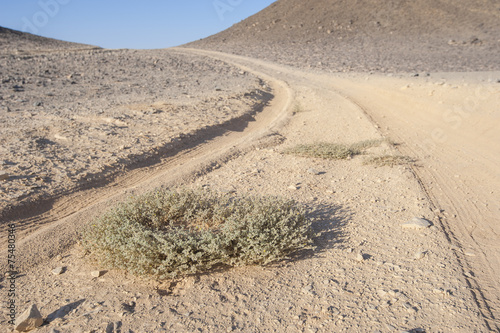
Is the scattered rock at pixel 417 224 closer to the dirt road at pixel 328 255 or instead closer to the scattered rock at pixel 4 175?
the dirt road at pixel 328 255

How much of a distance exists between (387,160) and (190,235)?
3972 millimetres

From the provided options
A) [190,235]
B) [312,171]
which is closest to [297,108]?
[312,171]

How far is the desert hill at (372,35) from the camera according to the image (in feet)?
78.6

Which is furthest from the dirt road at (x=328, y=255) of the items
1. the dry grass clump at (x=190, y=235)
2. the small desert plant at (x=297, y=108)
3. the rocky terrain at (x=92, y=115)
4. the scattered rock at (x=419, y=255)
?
the small desert plant at (x=297, y=108)

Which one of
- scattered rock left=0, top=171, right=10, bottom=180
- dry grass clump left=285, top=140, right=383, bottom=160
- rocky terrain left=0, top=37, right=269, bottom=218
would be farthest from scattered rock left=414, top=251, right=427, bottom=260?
scattered rock left=0, top=171, right=10, bottom=180

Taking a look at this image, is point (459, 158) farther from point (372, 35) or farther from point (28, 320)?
point (372, 35)

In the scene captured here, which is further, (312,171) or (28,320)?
(312,171)

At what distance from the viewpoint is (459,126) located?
29.0ft

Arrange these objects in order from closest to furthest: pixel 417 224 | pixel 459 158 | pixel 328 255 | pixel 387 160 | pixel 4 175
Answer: pixel 328 255
pixel 417 224
pixel 4 175
pixel 387 160
pixel 459 158

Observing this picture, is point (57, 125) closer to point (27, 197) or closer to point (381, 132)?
point (27, 197)

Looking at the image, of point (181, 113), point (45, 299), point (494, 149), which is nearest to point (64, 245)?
point (45, 299)

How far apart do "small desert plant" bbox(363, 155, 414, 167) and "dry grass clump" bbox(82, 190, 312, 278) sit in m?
2.53

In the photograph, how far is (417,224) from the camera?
161 inches

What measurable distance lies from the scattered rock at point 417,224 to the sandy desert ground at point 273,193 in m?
0.10
